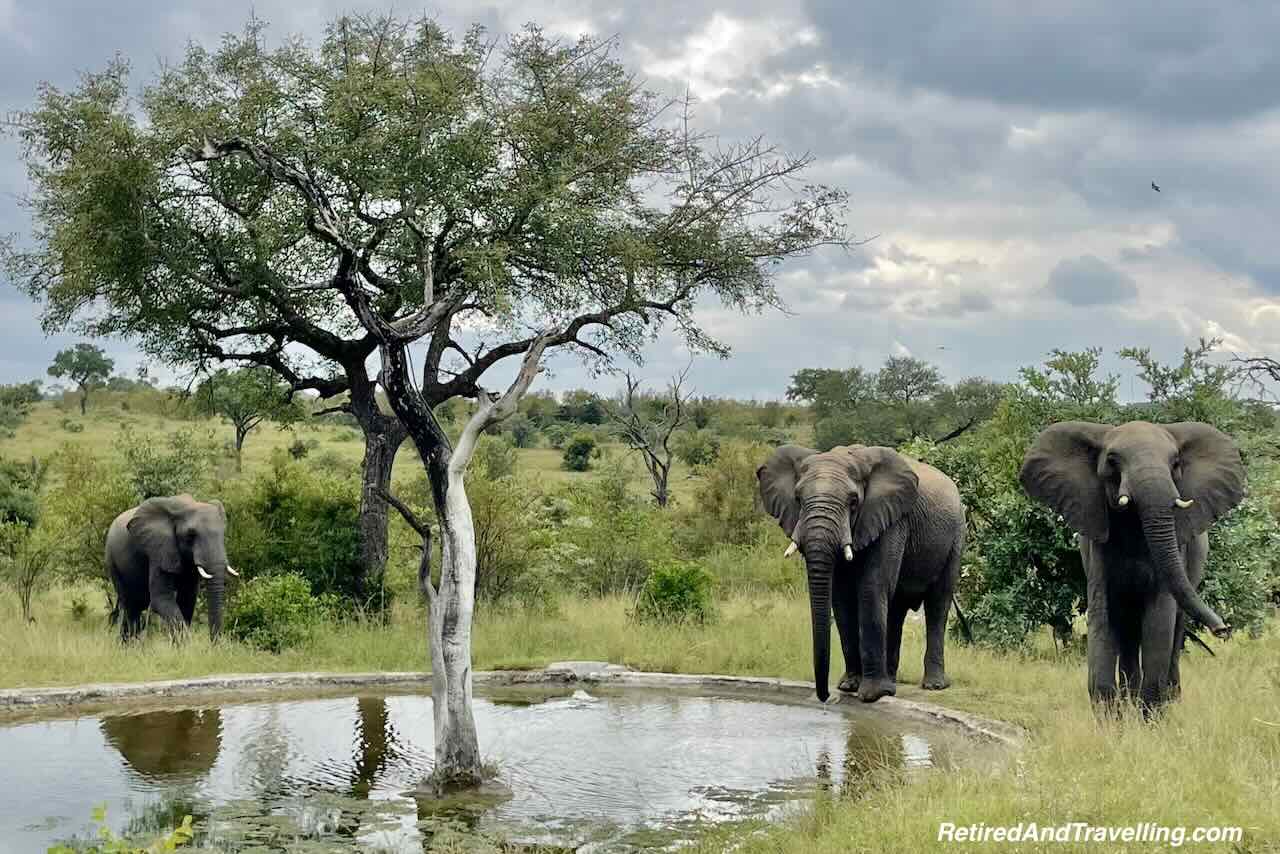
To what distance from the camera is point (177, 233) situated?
67.2ft

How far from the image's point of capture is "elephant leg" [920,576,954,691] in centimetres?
1471

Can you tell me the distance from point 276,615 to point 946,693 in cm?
973

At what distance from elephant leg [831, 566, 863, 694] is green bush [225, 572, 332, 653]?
8184 millimetres

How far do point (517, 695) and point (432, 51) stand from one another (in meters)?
12.2

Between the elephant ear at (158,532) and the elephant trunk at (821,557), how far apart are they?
36.0ft

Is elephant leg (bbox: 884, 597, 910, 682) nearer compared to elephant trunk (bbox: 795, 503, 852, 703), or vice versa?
elephant trunk (bbox: 795, 503, 852, 703)

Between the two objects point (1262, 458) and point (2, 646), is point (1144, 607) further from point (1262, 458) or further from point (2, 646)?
point (2, 646)

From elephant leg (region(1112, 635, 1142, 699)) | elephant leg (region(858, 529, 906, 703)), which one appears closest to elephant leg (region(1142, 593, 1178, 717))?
elephant leg (region(1112, 635, 1142, 699))

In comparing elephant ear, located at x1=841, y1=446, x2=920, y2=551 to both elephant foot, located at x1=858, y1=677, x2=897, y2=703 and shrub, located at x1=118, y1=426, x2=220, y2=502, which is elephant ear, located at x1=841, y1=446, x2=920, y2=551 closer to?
elephant foot, located at x1=858, y1=677, x2=897, y2=703

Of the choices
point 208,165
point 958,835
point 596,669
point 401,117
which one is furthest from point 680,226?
point 958,835

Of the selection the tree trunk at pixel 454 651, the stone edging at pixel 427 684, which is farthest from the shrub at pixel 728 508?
the tree trunk at pixel 454 651

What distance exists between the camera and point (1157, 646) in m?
10.6

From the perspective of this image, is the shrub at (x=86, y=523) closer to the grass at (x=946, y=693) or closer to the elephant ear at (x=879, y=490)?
the grass at (x=946, y=693)

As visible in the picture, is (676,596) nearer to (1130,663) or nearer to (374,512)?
(374,512)
